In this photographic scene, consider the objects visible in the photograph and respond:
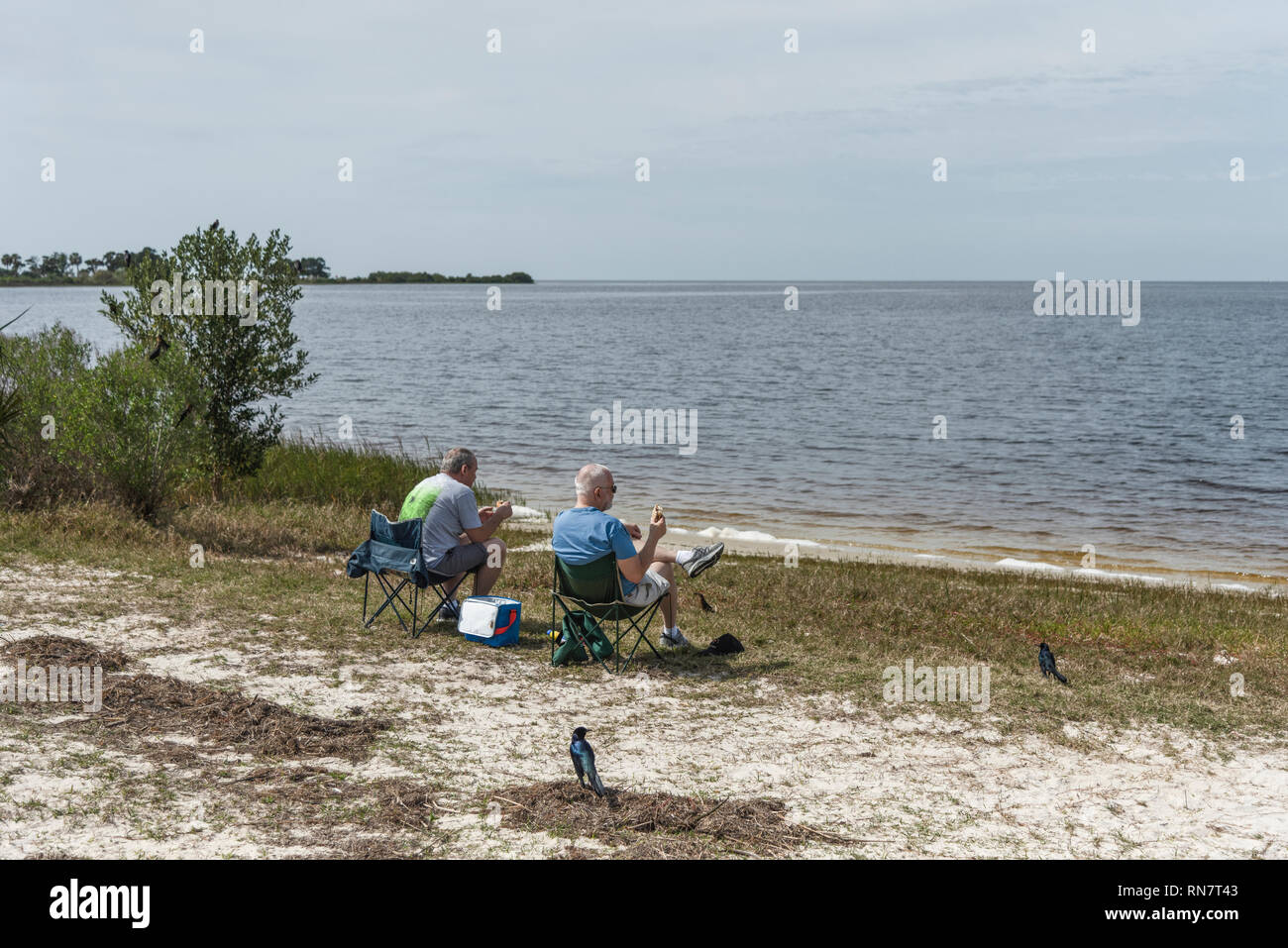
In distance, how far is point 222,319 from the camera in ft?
44.3

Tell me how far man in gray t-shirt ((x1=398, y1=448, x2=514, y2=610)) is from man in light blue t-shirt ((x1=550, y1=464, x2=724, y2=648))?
2.87ft


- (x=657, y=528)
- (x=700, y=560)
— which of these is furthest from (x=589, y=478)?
(x=700, y=560)

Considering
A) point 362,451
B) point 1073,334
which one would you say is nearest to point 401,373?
point 362,451

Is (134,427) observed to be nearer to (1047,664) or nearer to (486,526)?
(486,526)

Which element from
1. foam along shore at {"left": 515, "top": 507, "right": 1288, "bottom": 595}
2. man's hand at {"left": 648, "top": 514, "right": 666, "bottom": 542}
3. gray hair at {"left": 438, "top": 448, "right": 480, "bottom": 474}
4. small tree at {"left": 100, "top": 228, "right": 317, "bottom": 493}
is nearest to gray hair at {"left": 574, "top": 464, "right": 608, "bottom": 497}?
man's hand at {"left": 648, "top": 514, "right": 666, "bottom": 542}

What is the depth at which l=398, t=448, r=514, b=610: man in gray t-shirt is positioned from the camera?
842 centimetres

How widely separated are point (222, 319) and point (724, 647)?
28.4 ft

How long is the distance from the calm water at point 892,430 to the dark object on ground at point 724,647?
33.0 ft

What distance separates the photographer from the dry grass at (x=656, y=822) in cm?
468

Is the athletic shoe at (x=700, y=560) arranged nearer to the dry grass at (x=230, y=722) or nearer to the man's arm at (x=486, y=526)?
the man's arm at (x=486, y=526)

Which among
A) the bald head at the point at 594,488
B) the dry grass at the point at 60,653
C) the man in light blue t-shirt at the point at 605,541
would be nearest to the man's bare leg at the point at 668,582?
the man in light blue t-shirt at the point at 605,541

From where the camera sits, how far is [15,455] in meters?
12.0

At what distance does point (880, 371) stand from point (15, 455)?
4630 centimetres

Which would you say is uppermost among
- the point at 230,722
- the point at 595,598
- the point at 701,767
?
the point at 595,598
